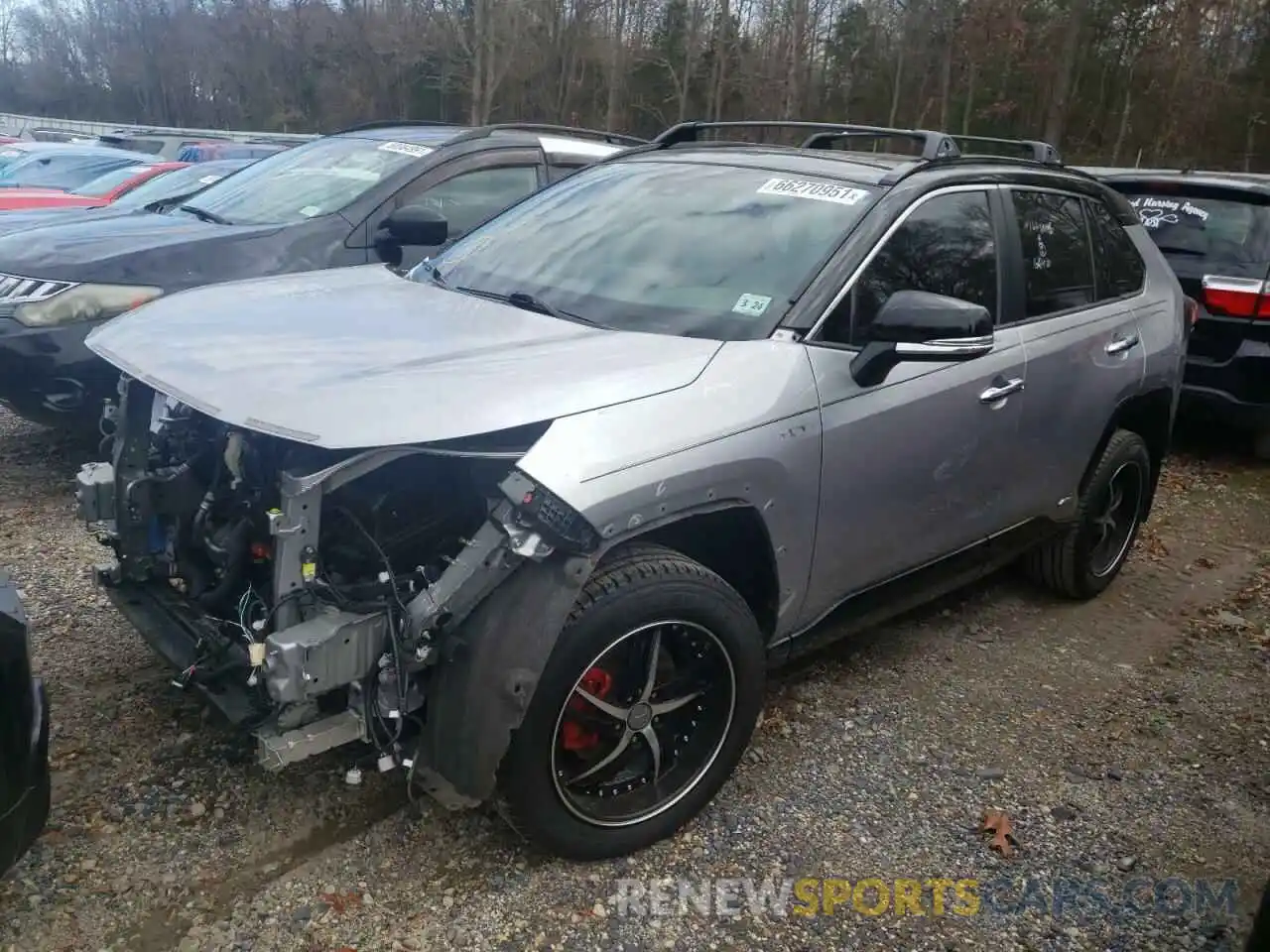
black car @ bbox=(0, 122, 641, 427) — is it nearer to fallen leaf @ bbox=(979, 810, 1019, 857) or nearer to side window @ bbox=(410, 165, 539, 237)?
side window @ bbox=(410, 165, 539, 237)

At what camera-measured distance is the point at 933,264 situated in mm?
3383

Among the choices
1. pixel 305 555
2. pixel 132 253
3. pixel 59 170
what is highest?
pixel 59 170

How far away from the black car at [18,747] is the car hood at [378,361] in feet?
2.02

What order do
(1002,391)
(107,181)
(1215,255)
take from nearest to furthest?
(1002,391)
(1215,255)
(107,181)

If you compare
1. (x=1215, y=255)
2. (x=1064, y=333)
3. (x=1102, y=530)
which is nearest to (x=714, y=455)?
(x=1064, y=333)

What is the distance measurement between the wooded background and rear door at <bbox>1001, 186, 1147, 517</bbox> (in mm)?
20321

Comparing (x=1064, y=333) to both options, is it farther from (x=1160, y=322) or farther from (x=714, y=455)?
(x=714, y=455)

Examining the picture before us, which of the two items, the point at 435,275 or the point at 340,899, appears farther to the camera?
the point at 435,275

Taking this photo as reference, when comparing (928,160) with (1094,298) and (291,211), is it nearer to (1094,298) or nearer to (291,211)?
(1094,298)

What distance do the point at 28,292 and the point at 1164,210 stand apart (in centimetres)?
672

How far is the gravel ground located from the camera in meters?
2.53

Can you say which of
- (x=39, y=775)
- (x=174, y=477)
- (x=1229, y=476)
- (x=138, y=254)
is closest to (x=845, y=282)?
(x=174, y=477)

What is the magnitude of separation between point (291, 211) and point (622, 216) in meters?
2.66

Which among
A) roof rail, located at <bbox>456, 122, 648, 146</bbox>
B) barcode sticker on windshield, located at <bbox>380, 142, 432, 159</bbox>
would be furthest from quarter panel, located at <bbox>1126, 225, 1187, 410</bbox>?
barcode sticker on windshield, located at <bbox>380, 142, 432, 159</bbox>
